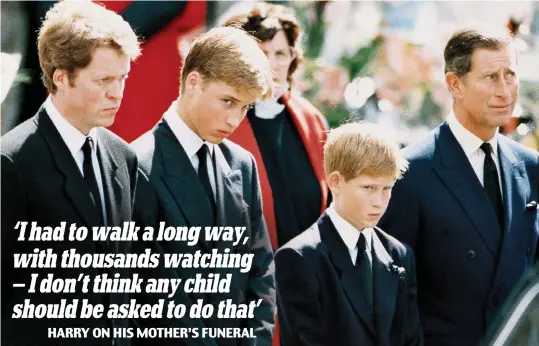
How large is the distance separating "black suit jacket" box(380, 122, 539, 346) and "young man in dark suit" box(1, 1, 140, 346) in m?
1.23

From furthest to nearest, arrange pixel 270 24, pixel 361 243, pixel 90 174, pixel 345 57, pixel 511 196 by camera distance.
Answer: pixel 345 57 → pixel 270 24 → pixel 511 196 → pixel 361 243 → pixel 90 174

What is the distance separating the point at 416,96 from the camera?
614 centimetres

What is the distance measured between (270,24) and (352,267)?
3.77ft

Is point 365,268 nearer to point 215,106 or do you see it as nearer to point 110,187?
point 215,106

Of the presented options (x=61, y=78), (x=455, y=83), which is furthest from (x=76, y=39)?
(x=455, y=83)

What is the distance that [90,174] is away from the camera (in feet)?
11.8

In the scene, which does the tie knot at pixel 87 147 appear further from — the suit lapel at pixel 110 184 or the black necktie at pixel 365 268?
the black necktie at pixel 365 268

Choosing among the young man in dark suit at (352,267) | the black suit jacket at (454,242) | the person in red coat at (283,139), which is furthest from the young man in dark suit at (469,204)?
the person in red coat at (283,139)

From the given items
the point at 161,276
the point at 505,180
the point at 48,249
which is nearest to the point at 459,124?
the point at 505,180

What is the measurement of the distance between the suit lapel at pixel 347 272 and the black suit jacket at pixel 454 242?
0.34m

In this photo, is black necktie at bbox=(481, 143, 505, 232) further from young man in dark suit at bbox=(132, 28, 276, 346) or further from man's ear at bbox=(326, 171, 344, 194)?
young man in dark suit at bbox=(132, 28, 276, 346)

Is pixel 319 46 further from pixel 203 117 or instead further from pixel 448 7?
pixel 203 117

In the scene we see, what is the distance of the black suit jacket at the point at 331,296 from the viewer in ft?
12.9

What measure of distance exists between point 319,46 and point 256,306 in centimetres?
214
